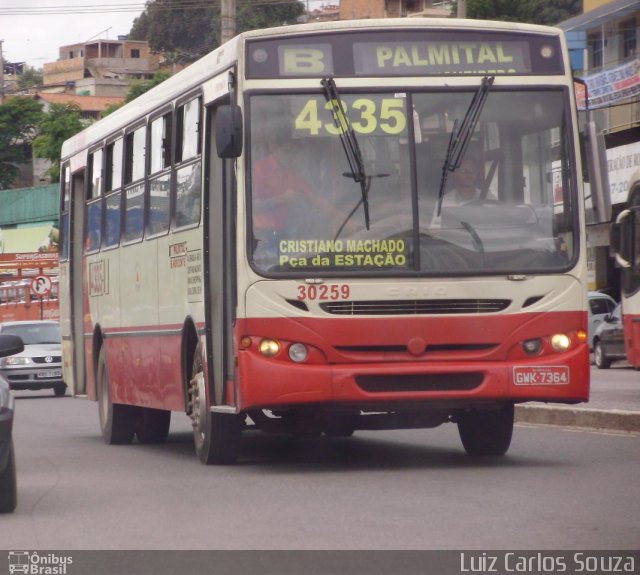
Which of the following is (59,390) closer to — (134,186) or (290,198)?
(134,186)

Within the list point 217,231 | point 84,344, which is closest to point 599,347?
point 84,344

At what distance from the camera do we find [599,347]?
119ft

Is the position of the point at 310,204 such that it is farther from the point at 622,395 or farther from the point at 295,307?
the point at 622,395

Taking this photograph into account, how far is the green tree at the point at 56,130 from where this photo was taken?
281ft

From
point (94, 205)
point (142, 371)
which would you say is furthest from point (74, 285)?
point (142, 371)

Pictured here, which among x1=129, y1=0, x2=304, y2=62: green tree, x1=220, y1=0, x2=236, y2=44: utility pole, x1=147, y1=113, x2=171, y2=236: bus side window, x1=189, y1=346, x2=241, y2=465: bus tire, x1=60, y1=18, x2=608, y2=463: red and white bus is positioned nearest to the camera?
x1=60, y1=18, x2=608, y2=463: red and white bus

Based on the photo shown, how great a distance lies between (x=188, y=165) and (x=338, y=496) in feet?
13.1

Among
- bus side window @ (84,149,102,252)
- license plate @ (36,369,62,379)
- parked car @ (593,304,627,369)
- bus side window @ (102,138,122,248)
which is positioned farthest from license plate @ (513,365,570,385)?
parked car @ (593,304,627,369)

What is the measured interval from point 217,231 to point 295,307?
4.06ft

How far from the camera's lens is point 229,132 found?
39.9 ft

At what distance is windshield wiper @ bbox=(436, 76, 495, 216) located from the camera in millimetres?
12570

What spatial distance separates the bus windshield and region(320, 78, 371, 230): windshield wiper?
2 centimetres

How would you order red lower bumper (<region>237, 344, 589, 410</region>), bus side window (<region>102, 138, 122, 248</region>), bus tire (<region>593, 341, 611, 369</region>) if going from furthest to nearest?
bus tire (<region>593, 341, 611, 369</region>) → bus side window (<region>102, 138, 122, 248</region>) → red lower bumper (<region>237, 344, 589, 410</region>)

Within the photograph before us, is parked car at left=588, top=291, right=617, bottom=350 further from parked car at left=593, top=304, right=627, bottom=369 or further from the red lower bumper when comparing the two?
the red lower bumper
